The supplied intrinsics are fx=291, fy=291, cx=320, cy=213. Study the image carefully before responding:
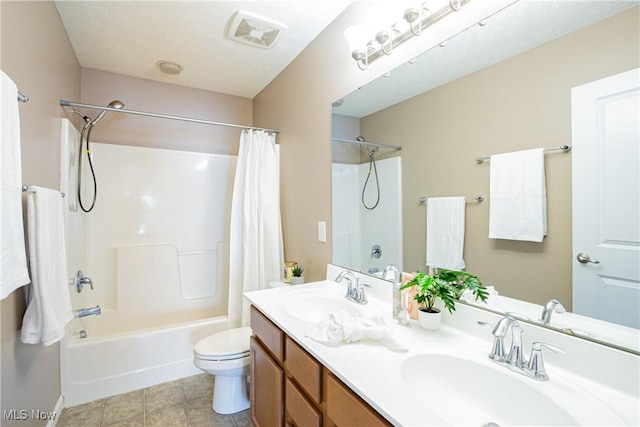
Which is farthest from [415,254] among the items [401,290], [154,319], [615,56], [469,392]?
[154,319]

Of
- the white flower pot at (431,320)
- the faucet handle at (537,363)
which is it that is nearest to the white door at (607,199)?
the faucet handle at (537,363)

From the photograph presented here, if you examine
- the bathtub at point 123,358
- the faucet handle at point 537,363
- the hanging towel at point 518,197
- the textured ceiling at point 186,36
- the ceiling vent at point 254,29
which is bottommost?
the bathtub at point 123,358

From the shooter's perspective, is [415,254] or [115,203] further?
[115,203]

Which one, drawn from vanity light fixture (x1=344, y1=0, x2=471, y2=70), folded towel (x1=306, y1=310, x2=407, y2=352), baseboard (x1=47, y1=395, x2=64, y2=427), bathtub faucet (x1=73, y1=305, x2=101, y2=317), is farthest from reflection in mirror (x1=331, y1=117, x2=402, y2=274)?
baseboard (x1=47, y1=395, x2=64, y2=427)

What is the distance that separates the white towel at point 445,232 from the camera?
1175 mm

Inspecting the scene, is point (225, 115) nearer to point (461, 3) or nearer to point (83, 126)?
point (83, 126)

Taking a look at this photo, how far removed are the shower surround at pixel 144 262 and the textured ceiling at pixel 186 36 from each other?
2.22ft

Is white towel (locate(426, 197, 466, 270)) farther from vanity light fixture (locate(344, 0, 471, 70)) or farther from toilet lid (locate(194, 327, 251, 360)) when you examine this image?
toilet lid (locate(194, 327, 251, 360))

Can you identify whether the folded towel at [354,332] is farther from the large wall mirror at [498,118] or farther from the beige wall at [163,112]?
the beige wall at [163,112]

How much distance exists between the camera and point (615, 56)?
30.1 inches

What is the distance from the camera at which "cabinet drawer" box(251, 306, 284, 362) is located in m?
1.24

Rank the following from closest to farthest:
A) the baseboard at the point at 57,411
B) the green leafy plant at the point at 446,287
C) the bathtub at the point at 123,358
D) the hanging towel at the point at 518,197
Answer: the hanging towel at the point at 518,197
the green leafy plant at the point at 446,287
the baseboard at the point at 57,411
the bathtub at the point at 123,358

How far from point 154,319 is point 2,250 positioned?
6.41 ft

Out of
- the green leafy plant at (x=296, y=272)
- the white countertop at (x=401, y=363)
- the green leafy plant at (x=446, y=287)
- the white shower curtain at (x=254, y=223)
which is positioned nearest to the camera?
the white countertop at (x=401, y=363)
